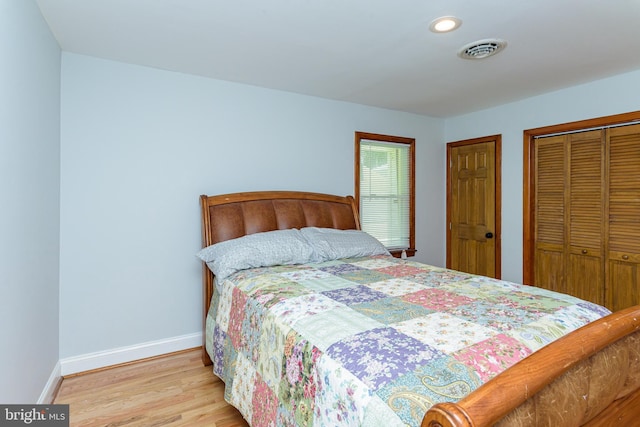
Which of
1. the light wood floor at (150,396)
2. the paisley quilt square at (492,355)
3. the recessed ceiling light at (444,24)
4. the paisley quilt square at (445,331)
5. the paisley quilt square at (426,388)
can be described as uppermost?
the recessed ceiling light at (444,24)

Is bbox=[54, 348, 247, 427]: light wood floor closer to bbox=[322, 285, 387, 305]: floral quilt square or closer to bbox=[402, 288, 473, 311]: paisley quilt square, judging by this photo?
bbox=[322, 285, 387, 305]: floral quilt square

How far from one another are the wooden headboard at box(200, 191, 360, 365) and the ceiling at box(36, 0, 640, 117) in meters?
1.05

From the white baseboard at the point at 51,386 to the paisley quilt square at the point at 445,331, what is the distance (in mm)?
2186

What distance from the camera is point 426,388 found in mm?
921

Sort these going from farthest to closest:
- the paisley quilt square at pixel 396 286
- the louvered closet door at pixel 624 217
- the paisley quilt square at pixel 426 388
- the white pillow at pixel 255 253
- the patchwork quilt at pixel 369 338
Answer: the louvered closet door at pixel 624 217, the white pillow at pixel 255 253, the paisley quilt square at pixel 396 286, the patchwork quilt at pixel 369 338, the paisley quilt square at pixel 426 388

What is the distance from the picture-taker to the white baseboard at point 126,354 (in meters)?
2.46

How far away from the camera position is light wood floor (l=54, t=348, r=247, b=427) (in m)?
1.95

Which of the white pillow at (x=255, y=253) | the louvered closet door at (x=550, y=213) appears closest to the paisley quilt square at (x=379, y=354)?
the white pillow at (x=255, y=253)

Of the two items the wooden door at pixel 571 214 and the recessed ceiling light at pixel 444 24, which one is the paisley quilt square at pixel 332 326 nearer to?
the recessed ceiling light at pixel 444 24

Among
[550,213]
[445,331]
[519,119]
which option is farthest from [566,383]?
[519,119]

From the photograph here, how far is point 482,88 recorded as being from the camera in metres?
3.25

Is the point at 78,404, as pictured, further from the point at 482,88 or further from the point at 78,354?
the point at 482,88

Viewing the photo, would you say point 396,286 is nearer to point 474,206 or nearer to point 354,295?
point 354,295

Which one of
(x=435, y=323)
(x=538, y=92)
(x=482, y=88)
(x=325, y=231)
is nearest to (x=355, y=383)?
(x=435, y=323)
